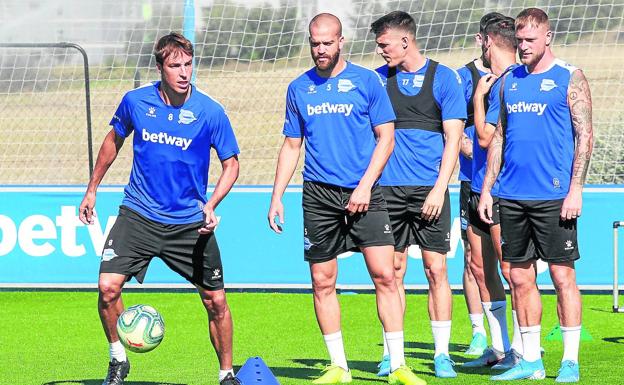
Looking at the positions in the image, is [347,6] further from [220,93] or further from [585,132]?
[585,132]

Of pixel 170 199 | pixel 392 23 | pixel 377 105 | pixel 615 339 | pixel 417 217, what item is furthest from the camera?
pixel 615 339

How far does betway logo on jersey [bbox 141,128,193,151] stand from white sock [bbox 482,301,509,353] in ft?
8.48

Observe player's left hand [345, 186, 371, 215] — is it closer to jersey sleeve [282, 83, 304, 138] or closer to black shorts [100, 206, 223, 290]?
jersey sleeve [282, 83, 304, 138]

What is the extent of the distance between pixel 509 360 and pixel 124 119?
3009 millimetres

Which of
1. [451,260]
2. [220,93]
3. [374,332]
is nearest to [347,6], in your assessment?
[220,93]

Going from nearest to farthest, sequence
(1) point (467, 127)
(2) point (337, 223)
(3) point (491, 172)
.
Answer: (2) point (337, 223) → (3) point (491, 172) → (1) point (467, 127)

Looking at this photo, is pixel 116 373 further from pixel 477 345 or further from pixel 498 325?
pixel 477 345

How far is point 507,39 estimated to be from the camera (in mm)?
8500

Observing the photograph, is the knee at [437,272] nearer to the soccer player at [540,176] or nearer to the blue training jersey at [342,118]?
the soccer player at [540,176]

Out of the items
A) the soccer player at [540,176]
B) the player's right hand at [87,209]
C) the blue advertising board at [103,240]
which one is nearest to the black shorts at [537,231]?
the soccer player at [540,176]

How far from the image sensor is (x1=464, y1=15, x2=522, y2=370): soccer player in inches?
329

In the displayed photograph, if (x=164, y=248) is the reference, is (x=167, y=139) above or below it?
above

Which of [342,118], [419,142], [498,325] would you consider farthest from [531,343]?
[342,118]

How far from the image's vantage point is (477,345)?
9125 mm
